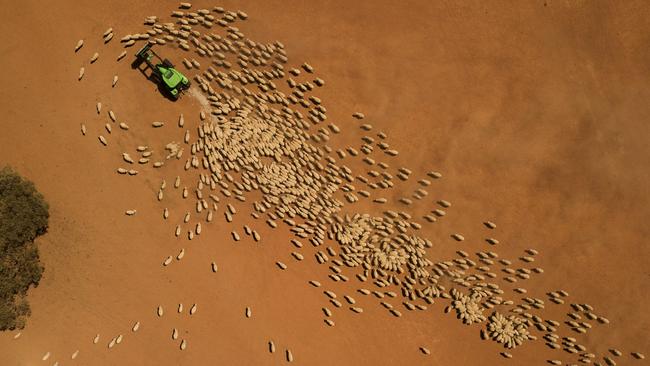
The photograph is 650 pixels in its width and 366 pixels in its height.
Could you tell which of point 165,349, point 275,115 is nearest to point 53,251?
point 165,349

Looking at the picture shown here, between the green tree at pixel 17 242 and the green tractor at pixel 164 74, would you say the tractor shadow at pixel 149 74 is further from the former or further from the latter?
the green tree at pixel 17 242

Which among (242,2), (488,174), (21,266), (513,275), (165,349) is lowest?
(165,349)

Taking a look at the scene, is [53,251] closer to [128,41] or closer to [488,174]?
[128,41]

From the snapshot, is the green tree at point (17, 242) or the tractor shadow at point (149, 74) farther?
the tractor shadow at point (149, 74)

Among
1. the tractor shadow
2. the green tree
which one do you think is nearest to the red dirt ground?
the tractor shadow

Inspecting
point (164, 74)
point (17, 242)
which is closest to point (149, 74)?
point (164, 74)

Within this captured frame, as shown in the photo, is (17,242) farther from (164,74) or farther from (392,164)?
(392,164)

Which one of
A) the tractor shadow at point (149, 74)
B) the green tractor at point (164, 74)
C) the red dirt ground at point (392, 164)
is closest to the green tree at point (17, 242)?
the red dirt ground at point (392, 164)

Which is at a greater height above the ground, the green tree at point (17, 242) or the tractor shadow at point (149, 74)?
the tractor shadow at point (149, 74)
